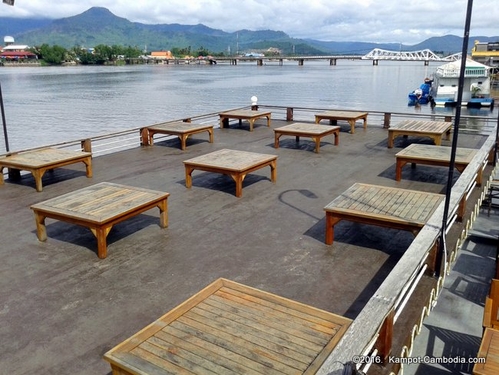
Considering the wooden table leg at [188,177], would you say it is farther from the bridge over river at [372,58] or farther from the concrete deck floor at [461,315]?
the bridge over river at [372,58]

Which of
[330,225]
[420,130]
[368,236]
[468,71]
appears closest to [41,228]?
[330,225]

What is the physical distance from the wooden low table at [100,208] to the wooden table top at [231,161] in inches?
62.9

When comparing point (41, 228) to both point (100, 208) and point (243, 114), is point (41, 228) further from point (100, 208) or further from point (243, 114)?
point (243, 114)

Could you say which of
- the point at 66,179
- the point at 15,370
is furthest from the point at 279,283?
the point at 66,179

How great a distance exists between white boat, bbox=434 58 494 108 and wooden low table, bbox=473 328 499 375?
4278cm

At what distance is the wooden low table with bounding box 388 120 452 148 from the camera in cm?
975

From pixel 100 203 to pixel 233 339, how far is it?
2991 mm

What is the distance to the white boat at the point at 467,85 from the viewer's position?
4239cm

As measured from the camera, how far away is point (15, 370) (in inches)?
122

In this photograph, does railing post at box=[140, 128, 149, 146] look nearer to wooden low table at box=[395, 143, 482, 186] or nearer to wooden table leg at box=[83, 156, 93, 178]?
wooden table leg at box=[83, 156, 93, 178]

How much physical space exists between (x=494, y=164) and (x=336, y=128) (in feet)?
11.4

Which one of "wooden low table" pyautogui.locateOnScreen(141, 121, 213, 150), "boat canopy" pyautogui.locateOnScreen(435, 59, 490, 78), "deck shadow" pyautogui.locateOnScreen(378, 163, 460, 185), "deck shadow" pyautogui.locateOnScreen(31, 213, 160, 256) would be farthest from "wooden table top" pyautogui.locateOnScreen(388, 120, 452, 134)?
"boat canopy" pyautogui.locateOnScreen(435, 59, 490, 78)

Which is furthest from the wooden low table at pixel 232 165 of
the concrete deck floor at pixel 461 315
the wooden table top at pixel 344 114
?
the wooden table top at pixel 344 114

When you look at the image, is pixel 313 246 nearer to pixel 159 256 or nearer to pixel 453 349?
pixel 159 256
